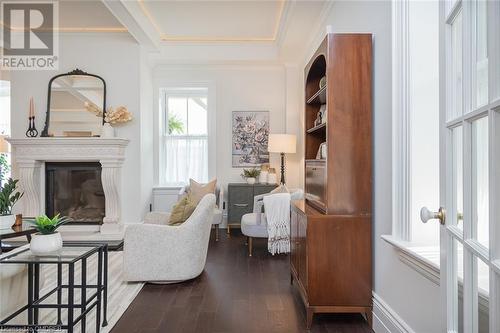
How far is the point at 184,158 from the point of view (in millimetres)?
5375

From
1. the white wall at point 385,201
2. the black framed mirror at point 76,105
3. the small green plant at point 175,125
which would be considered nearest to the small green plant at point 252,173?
the small green plant at point 175,125

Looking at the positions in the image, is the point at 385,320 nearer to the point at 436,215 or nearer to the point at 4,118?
the point at 436,215

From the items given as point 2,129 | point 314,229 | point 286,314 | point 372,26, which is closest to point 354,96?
point 372,26

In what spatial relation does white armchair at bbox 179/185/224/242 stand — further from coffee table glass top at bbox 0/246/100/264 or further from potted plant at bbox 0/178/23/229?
coffee table glass top at bbox 0/246/100/264

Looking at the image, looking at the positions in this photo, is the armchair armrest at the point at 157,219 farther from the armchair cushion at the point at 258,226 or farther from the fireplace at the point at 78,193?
the fireplace at the point at 78,193

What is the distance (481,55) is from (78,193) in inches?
203

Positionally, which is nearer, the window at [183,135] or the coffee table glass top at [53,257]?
the coffee table glass top at [53,257]

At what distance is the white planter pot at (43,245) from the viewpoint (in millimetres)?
1819

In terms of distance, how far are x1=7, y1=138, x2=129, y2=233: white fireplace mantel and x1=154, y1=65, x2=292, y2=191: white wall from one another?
128 centimetres

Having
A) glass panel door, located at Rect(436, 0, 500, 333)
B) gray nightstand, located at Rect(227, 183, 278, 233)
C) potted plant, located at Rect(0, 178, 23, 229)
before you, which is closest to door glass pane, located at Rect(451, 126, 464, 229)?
glass panel door, located at Rect(436, 0, 500, 333)

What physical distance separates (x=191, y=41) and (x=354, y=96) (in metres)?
3.63

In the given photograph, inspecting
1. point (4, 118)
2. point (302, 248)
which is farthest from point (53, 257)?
point (4, 118)

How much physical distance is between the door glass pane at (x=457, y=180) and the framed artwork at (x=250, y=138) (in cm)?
434

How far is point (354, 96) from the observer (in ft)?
6.97
